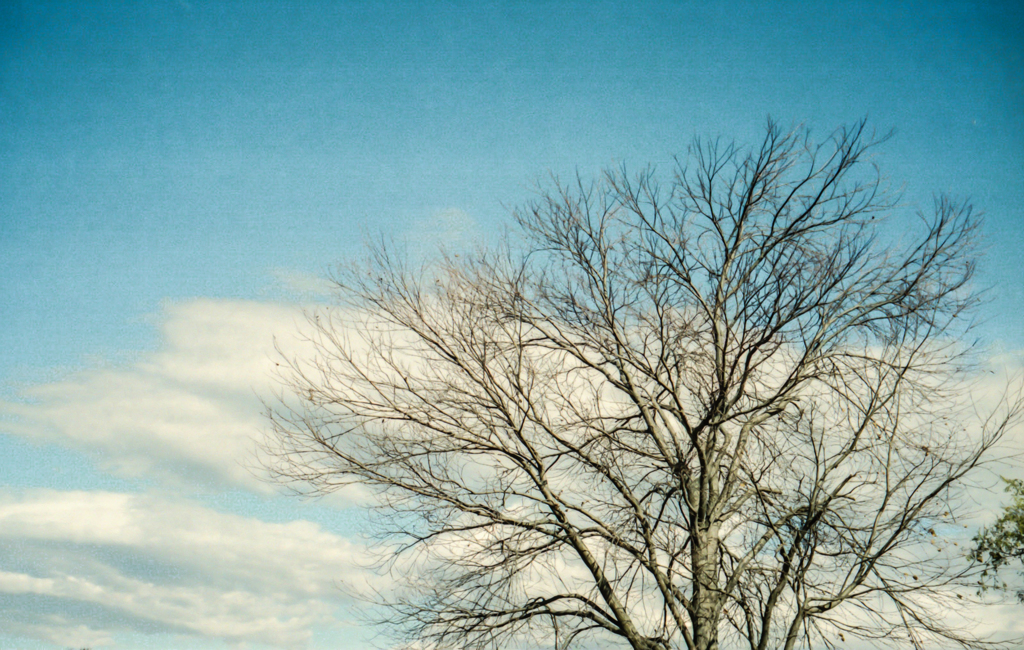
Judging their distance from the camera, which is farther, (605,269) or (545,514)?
(605,269)

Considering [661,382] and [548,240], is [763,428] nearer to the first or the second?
[661,382]

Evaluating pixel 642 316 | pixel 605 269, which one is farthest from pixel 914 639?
pixel 605 269

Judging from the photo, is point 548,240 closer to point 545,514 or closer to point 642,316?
point 642,316

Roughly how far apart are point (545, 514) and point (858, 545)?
371 centimetres

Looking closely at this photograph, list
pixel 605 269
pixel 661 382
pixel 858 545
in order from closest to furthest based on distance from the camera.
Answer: pixel 858 545
pixel 661 382
pixel 605 269

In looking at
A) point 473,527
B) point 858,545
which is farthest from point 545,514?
point 858,545

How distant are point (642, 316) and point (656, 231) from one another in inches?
50.0

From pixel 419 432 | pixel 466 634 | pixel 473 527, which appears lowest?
pixel 466 634

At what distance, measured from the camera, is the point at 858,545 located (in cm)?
891

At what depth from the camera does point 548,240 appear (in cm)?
1098

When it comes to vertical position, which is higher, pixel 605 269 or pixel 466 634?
pixel 605 269

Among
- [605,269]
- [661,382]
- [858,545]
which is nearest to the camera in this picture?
[858,545]

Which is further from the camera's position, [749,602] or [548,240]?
[548,240]

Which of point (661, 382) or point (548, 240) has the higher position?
point (548, 240)
